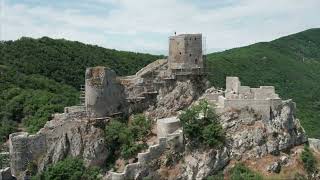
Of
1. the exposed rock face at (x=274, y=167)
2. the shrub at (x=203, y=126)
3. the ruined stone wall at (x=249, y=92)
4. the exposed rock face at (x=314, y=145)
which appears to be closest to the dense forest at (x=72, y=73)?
the ruined stone wall at (x=249, y=92)

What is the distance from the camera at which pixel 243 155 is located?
40688mm

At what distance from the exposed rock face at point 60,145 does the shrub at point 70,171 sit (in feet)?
2.47

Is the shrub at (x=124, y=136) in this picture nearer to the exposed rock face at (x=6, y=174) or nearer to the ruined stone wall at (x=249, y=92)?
the ruined stone wall at (x=249, y=92)

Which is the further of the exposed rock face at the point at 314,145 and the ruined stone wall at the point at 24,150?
the exposed rock face at the point at 314,145

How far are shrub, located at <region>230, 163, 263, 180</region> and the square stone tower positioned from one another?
957cm

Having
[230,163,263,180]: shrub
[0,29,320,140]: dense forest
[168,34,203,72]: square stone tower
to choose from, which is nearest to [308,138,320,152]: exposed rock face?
[230,163,263,180]: shrub

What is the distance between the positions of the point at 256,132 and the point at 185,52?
8632 mm

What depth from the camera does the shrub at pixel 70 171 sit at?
40938 mm

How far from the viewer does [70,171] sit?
135 ft

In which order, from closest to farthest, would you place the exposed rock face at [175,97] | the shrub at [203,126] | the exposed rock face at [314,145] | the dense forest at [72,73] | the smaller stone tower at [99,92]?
the shrub at [203,126]
the smaller stone tower at [99,92]
the exposed rock face at [314,145]
the exposed rock face at [175,97]
the dense forest at [72,73]

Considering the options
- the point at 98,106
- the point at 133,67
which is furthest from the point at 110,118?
the point at 133,67

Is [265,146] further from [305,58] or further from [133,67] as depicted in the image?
[305,58]

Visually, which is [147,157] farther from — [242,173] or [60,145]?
[60,145]

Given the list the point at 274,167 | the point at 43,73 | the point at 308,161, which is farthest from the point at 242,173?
the point at 43,73
